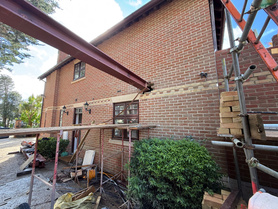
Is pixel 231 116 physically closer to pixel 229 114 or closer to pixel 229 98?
pixel 229 114

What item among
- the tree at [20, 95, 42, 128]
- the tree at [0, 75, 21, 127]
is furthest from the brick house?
the tree at [0, 75, 21, 127]

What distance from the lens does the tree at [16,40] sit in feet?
21.3

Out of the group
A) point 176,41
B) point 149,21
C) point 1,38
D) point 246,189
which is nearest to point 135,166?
point 246,189

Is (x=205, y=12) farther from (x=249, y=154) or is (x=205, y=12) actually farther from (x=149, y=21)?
(x=249, y=154)

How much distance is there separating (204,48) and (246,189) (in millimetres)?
4168

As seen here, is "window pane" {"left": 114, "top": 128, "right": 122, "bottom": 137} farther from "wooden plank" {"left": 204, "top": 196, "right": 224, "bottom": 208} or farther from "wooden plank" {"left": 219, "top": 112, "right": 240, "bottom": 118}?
"wooden plank" {"left": 219, "top": 112, "right": 240, "bottom": 118}

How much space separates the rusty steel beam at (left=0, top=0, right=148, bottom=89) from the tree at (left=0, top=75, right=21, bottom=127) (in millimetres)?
37752

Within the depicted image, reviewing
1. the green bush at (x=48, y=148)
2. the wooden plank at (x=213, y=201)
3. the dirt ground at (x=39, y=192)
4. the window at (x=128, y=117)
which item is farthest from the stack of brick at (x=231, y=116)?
the green bush at (x=48, y=148)

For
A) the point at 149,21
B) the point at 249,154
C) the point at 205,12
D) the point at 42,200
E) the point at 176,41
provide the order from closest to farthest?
1. the point at 249,154
2. the point at 42,200
3. the point at 205,12
4. the point at 176,41
5. the point at 149,21

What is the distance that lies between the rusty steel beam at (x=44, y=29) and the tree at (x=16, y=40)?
6793 mm

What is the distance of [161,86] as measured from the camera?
4.65m

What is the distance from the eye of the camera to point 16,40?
23.4 feet

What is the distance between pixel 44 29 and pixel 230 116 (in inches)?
134

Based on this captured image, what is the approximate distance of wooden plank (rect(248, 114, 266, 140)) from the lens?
1461 mm
